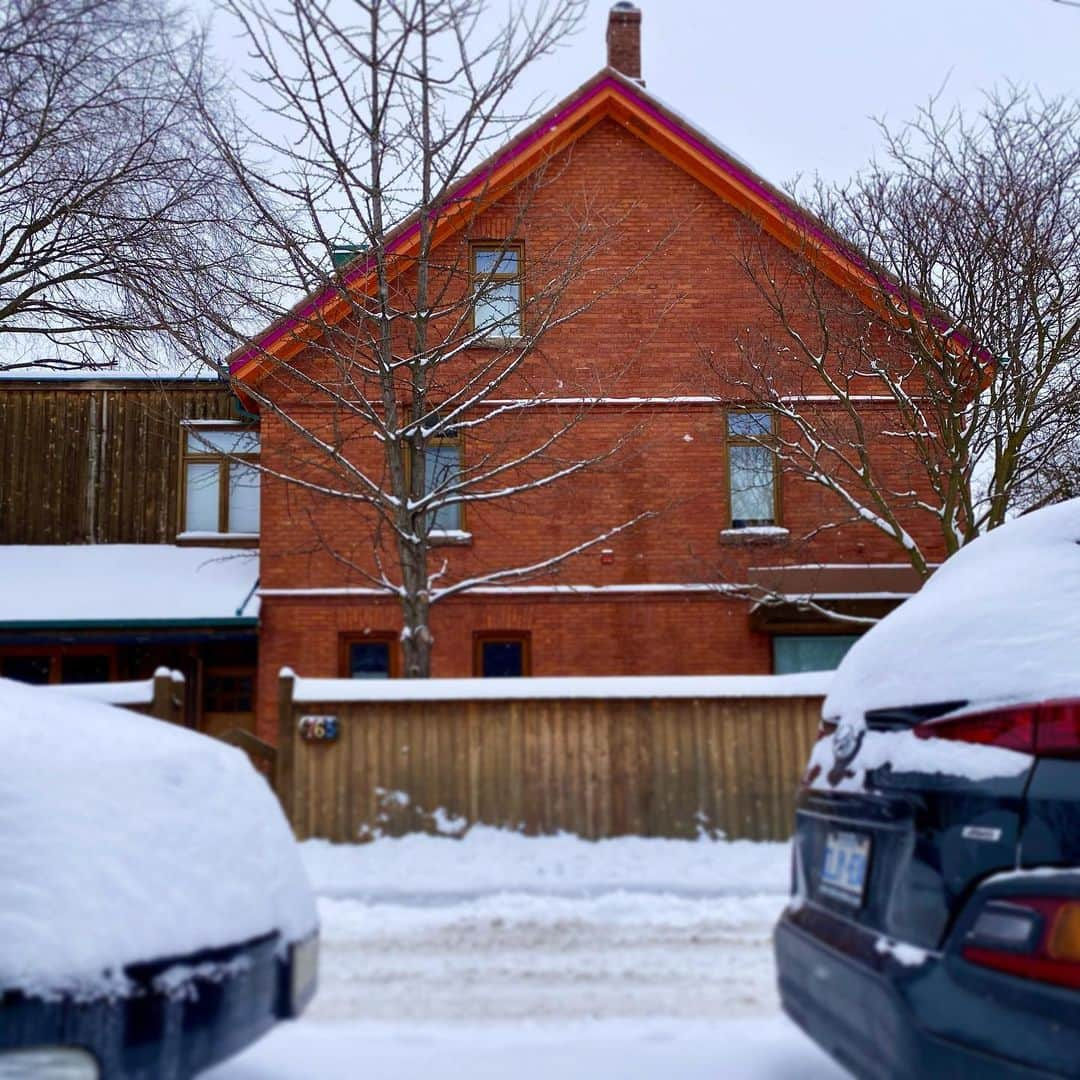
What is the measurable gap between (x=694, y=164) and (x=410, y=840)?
34.9ft

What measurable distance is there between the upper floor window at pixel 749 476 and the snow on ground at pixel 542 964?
22.4 ft

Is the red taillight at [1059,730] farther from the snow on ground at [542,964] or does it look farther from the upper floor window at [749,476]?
the upper floor window at [749,476]

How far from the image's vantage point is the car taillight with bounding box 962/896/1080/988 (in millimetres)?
2281

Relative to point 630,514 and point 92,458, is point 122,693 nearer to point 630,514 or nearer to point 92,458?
point 630,514

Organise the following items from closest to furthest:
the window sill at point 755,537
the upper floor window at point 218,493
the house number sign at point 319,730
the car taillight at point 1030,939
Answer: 1. the car taillight at point 1030,939
2. the house number sign at point 319,730
3. the window sill at point 755,537
4. the upper floor window at point 218,493

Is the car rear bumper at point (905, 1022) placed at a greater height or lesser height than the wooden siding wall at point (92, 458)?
lesser

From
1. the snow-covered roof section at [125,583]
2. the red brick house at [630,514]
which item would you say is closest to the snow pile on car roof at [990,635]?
the red brick house at [630,514]

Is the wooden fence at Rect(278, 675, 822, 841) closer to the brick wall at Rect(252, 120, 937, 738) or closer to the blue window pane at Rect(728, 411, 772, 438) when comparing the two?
the brick wall at Rect(252, 120, 937, 738)

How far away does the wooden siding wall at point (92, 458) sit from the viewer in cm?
1631

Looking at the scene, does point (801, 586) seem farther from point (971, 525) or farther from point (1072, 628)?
point (1072, 628)

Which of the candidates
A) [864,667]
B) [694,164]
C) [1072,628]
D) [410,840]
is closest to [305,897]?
[864,667]

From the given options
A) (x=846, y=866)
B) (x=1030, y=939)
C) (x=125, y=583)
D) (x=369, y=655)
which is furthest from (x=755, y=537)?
(x=1030, y=939)

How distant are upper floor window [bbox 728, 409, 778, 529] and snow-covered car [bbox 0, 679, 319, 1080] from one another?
11.5m

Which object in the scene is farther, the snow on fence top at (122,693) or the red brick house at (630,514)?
the red brick house at (630,514)
